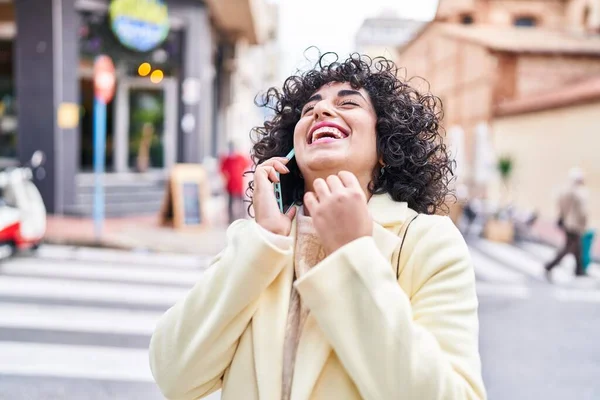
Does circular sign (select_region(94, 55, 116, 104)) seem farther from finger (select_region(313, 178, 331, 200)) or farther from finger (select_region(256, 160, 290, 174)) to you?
finger (select_region(313, 178, 331, 200))

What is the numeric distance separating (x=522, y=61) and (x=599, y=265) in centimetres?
1474

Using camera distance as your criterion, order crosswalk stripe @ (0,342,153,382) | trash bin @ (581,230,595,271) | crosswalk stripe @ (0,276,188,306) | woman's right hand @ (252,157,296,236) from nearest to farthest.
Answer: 1. woman's right hand @ (252,157,296,236)
2. crosswalk stripe @ (0,342,153,382)
3. crosswalk stripe @ (0,276,188,306)
4. trash bin @ (581,230,595,271)

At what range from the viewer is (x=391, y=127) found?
5.68 feet

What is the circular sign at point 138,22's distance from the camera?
13.7 metres

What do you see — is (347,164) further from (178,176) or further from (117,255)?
(178,176)

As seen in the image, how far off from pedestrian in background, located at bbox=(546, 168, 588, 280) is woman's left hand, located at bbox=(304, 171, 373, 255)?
9721 mm

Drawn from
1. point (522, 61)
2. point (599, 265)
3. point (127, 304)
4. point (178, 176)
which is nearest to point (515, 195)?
point (522, 61)

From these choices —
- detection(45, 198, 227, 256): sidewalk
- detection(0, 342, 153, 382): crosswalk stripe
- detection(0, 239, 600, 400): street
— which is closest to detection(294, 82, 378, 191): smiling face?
detection(0, 239, 600, 400): street

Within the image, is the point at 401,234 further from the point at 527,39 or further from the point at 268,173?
the point at 527,39

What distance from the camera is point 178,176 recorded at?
12.7 m

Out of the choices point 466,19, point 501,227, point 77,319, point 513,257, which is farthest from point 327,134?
point 466,19

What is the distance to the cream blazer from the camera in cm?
134

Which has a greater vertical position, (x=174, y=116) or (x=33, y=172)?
(x=174, y=116)

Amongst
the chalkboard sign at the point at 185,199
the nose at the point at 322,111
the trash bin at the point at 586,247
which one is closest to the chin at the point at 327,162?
the nose at the point at 322,111
